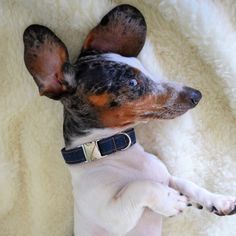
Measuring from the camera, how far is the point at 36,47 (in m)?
1.47

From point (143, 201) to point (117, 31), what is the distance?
0.47m

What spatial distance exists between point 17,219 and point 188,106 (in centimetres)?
80

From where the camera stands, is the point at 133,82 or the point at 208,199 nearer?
the point at 133,82

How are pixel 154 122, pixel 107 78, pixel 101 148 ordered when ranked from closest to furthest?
1. pixel 107 78
2. pixel 101 148
3. pixel 154 122

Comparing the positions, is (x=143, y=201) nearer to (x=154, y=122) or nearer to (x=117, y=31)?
(x=154, y=122)

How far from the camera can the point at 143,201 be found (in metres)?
1.47

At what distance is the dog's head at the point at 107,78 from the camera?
1.43 metres

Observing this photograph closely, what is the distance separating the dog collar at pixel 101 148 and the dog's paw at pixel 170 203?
0.61ft

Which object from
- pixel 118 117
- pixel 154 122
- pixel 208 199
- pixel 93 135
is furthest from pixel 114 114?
pixel 208 199

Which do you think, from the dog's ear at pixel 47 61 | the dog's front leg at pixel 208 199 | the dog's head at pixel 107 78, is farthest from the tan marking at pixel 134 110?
the dog's front leg at pixel 208 199

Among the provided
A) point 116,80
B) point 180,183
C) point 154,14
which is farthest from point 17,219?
point 154,14

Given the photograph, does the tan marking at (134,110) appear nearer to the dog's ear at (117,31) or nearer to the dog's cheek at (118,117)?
the dog's cheek at (118,117)

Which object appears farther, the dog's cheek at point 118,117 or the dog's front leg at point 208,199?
the dog's front leg at point 208,199

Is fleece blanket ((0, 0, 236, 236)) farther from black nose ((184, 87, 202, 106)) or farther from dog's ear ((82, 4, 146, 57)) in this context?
black nose ((184, 87, 202, 106))
